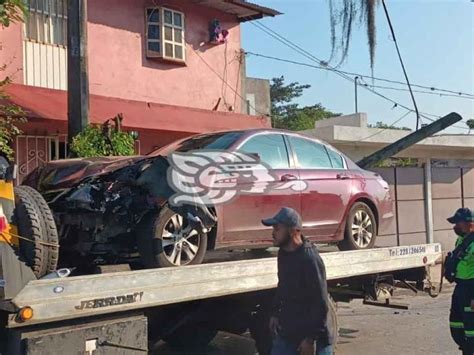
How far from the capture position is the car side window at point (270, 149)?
21.9ft

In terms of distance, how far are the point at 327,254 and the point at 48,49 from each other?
8.06 m

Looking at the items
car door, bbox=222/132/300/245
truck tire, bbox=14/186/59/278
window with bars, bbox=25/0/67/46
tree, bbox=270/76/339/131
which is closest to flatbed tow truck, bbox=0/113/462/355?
truck tire, bbox=14/186/59/278

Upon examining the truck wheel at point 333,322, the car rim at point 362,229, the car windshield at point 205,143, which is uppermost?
the car windshield at point 205,143

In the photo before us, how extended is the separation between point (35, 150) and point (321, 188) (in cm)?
653

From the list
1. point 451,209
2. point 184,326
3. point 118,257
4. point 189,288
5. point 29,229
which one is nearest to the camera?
point 29,229

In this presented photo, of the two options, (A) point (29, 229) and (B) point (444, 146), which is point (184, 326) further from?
(B) point (444, 146)

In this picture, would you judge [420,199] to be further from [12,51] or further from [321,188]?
[12,51]

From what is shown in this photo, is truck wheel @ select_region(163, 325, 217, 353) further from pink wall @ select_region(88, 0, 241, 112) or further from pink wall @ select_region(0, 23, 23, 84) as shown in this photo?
pink wall @ select_region(88, 0, 241, 112)

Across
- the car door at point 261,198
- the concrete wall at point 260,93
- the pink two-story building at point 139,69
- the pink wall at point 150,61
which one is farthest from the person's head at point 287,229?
the concrete wall at point 260,93

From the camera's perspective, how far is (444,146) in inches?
705

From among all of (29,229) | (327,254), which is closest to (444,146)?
(327,254)

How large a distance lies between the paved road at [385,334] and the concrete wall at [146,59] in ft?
21.5

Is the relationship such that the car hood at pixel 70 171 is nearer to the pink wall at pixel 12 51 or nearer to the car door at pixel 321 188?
the car door at pixel 321 188

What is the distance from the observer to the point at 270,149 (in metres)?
6.90
